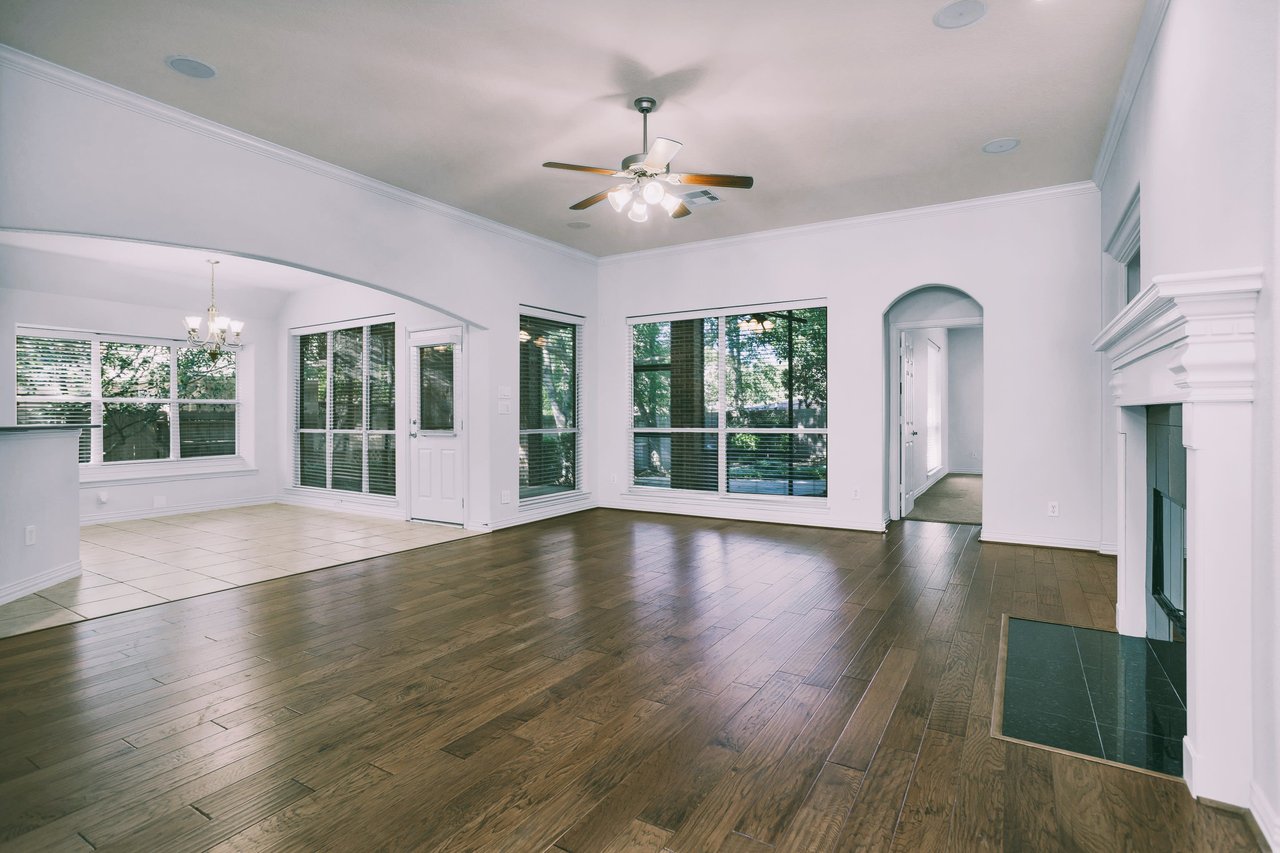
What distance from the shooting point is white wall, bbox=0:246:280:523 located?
6.25 meters

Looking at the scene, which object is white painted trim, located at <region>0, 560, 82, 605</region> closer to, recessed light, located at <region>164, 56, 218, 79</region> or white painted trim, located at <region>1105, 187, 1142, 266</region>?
recessed light, located at <region>164, 56, 218, 79</region>

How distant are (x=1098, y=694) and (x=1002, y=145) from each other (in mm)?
3579

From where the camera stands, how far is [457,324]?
6504 millimetres

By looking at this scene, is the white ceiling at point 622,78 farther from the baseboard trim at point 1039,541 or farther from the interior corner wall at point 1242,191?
the baseboard trim at point 1039,541

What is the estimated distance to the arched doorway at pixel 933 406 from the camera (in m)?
6.23

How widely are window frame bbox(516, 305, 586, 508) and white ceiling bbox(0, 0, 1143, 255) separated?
2.00 m

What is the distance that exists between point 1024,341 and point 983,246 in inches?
35.6

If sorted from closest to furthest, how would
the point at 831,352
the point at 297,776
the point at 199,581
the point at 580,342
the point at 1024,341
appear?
the point at 297,776
the point at 199,581
the point at 1024,341
the point at 831,352
the point at 580,342

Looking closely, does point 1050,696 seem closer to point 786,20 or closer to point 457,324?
point 786,20

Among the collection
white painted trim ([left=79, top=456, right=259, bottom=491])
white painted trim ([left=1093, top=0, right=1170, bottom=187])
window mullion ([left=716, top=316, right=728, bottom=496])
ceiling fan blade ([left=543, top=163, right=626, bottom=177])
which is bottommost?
white painted trim ([left=79, top=456, right=259, bottom=491])

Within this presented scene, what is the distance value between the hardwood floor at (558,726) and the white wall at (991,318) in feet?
4.35

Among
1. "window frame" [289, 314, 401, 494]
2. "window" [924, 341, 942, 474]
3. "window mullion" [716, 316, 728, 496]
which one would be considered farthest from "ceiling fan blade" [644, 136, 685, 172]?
"window" [924, 341, 942, 474]

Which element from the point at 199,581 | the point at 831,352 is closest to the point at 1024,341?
the point at 831,352

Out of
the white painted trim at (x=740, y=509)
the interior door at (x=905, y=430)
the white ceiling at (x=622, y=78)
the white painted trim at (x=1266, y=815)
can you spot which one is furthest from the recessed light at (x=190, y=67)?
the interior door at (x=905, y=430)
